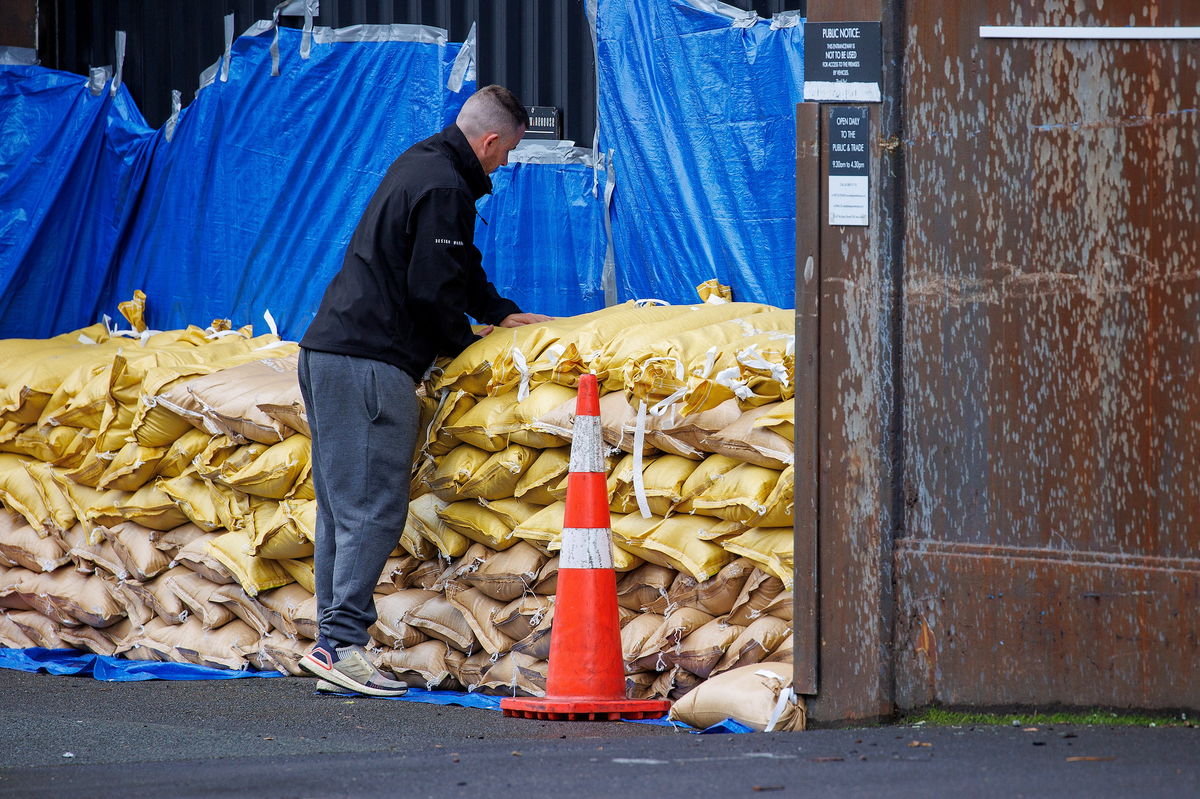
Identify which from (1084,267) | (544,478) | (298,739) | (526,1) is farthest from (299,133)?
(1084,267)

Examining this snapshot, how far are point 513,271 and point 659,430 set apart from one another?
6.14 feet

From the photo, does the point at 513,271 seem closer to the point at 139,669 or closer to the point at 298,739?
the point at 139,669

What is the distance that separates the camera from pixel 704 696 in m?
4.20

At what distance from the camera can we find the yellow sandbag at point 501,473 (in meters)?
4.84

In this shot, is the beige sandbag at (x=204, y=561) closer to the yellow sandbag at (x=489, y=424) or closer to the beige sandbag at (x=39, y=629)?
the beige sandbag at (x=39, y=629)

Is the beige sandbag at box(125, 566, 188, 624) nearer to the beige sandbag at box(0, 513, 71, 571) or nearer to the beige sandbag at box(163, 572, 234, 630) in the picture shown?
the beige sandbag at box(163, 572, 234, 630)

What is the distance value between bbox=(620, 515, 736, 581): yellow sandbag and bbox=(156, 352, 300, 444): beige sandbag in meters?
1.43

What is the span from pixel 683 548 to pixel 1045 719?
1.28 metres

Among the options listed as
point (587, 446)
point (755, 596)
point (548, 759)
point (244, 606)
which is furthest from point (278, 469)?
point (548, 759)

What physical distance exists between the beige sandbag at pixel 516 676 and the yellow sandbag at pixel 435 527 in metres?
0.42

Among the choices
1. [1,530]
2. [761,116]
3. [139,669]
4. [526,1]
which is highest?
[526,1]

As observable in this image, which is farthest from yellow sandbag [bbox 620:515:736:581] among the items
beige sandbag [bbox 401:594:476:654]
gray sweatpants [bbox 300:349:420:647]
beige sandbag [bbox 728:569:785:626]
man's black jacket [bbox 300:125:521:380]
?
man's black jacket [bbox 300:125:521:380]

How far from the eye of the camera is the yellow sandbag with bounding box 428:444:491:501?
16.3 ft

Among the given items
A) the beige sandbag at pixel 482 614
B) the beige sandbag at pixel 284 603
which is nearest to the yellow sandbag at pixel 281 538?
the beige sandbag at pixel 284 603
